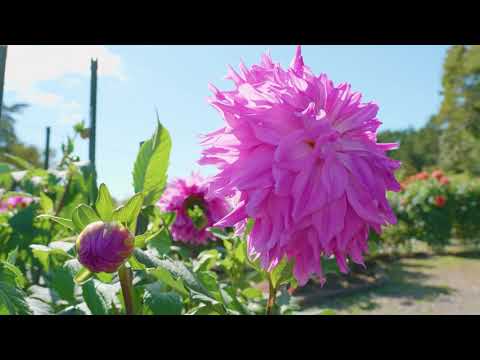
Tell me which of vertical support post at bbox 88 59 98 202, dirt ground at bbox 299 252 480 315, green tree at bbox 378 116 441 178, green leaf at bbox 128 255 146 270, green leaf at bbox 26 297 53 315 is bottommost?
dirt ground at bbox 299 252 480 315

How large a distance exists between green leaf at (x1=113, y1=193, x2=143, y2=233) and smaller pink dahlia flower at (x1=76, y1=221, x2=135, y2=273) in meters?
0.02

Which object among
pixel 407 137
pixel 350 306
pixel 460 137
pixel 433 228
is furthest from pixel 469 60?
pixel 350 306

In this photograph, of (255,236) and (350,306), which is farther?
(350,306)

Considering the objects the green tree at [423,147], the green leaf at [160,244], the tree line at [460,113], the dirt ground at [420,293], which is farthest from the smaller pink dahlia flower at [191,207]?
the green tree at [423,147]

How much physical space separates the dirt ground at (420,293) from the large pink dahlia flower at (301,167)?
2535 millimetres

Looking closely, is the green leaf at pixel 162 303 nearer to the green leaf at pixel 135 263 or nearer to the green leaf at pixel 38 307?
the green leaf at pixel 135 263

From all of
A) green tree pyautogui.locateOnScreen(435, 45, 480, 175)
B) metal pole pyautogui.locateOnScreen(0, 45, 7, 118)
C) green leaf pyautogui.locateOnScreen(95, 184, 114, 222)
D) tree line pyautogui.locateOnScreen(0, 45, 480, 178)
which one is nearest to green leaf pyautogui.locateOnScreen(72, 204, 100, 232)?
green leaf pyautogui.locateOnScreen(95, 184, 114, 222)

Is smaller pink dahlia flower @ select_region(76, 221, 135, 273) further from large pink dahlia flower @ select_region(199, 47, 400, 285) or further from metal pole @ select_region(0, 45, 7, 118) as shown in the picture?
metal pole @ select_region(0, 45, 7, 118)

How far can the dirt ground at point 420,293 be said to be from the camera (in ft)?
10.8

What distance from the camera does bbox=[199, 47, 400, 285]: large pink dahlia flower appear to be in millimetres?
364

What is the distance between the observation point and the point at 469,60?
18.9 meters

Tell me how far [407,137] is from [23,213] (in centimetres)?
2826

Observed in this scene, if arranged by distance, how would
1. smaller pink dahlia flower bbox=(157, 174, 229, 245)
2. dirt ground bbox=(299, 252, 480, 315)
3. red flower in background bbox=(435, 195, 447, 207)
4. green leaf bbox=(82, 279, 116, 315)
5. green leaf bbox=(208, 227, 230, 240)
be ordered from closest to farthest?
green leaf bbox=(82, 279, 116, 315)
green leaf bbox=(208, 227, 230, 240)
smaller pink dahlia flower bbox=(157, 174, 229, 245)
dirt ground bbox=(299, 252, 480, 315)
red flower in background bbox=(435, 195, 447, 207)
